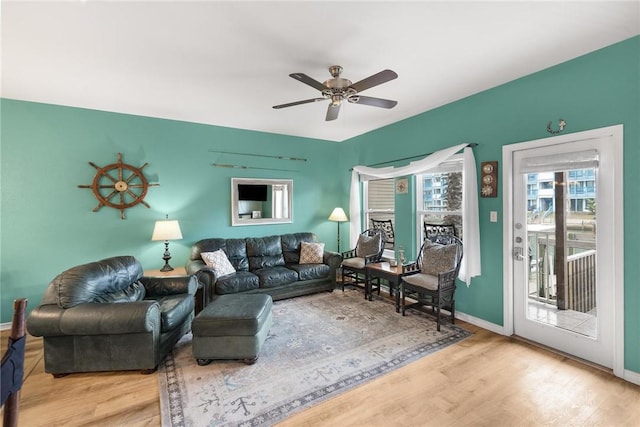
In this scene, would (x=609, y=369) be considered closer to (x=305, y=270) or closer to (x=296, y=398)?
(x=296, y=398)

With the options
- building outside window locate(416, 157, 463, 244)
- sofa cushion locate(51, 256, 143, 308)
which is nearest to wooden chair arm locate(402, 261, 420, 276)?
building outside window locate(416, 157, 463, 244)

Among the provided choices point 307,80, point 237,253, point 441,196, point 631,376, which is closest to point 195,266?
point 237,253

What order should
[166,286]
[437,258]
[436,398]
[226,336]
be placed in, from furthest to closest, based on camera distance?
[437,258], [166,286], [226,336], [436,398]

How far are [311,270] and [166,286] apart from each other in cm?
203

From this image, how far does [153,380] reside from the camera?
2346 mm

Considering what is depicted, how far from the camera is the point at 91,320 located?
7.41 feet

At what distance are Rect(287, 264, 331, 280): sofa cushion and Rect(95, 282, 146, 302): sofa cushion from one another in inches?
80.7

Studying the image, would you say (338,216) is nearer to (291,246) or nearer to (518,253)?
(291,246)

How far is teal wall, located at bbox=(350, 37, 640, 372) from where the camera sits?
7.43 ft

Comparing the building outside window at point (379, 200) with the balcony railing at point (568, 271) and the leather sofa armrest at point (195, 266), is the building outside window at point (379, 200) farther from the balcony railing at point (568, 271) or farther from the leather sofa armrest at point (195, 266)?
the leather sofa armrest at point (195, 266)

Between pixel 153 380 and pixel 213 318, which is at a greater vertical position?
pixel 213 318

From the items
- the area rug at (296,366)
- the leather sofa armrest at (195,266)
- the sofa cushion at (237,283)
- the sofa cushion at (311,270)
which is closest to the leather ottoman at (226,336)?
the area rug at (296,366)

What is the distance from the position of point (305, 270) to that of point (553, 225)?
3121mm

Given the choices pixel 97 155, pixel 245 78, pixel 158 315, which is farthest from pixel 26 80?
pixel 158 315
